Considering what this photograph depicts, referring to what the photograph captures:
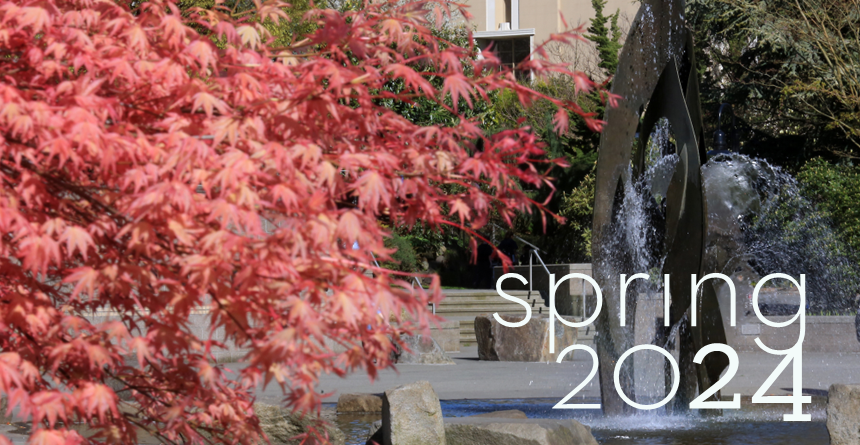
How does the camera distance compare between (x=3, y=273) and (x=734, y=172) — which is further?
(x=734, y=172)

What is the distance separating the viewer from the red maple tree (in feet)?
7.63

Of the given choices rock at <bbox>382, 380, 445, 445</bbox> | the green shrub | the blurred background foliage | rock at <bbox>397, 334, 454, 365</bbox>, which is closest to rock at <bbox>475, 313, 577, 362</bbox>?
rock at <bbox>397, 334, 454, 365</bbox>

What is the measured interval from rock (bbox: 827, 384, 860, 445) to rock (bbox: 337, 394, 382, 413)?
392cm

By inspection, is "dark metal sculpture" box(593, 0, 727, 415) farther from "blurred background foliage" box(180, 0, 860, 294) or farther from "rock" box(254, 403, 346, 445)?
"blurred background foliage" box(180, 0, 860, 294)

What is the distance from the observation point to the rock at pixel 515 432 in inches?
219

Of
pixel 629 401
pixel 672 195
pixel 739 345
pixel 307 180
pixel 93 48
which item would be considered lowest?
pixel 739 345

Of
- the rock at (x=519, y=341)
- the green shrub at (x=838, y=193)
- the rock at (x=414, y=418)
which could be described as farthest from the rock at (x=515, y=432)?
the green shrub at (x=838, y=193)

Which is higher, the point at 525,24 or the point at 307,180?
the point at 525,24

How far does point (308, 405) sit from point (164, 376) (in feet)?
2.40

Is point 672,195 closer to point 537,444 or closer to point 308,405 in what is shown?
point 537,444

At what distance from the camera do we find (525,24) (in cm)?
5169

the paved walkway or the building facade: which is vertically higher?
the building facade

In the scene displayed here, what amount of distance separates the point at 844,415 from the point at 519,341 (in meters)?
8.18

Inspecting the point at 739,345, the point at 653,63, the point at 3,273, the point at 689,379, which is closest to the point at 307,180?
the point at 3,273
